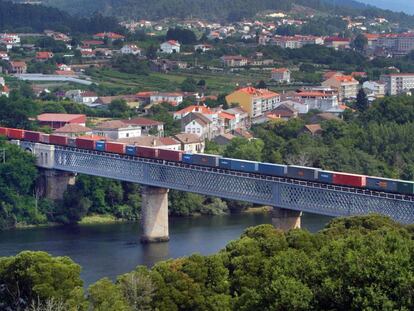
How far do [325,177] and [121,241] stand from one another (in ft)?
23.4

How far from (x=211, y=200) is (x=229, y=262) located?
20.5 metres

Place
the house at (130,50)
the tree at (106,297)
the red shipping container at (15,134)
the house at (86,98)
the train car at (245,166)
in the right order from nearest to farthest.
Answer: the tree at (106,297) → the train car at (245,166) → the red shipping container at (15,134) → the house at (86,98) → the house at (130,50)

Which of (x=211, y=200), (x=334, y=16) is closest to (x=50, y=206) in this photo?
(x=211, y=200)

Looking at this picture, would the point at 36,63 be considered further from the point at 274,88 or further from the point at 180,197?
the point at 180,197

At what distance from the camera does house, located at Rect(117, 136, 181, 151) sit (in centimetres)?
4841

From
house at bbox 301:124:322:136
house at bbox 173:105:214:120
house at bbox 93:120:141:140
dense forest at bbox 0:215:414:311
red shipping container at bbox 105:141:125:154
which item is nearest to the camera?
dense forest at bbox 0:215:414:311

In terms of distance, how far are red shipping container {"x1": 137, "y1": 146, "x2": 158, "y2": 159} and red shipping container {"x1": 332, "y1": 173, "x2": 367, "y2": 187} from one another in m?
7.74

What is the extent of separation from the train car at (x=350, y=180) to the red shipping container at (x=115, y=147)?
9523 millimetres

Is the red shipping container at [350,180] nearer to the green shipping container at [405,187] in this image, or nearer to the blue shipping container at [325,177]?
the blue shipping container at [325,177]

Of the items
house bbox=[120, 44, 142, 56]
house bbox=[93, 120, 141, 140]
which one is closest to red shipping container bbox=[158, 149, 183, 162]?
house bbox=[93, 120, 141, 140]

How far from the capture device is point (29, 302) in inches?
938

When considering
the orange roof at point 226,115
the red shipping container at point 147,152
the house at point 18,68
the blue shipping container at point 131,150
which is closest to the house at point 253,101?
the orange roof at point 226,115

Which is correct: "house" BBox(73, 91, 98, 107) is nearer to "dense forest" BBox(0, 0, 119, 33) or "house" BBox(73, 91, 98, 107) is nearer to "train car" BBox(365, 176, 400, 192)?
"train car" BBox(365, 176, 400, 192)

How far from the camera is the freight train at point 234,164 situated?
113 ft
